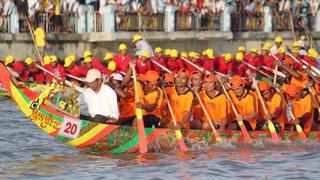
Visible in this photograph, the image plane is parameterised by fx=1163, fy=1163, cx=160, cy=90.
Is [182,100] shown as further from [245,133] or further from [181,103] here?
[245,133]

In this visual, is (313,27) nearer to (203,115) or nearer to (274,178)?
(203,115)

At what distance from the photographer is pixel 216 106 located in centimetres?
2006

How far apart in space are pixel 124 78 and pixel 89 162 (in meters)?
2.45

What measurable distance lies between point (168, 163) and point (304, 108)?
3.28 meters

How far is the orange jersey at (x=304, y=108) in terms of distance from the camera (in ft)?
68.4

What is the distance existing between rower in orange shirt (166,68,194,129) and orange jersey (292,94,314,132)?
2.28 meters

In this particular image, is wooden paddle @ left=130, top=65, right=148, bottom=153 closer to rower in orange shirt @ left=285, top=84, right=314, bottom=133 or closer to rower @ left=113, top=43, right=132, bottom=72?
rower in orange shirt @ left=285, top=84, right=314, bottom=133

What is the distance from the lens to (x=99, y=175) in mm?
17844

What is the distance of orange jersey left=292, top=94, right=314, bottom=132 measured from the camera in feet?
68.4

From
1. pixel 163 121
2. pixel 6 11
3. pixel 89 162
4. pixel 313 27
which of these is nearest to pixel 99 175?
pixel 89 162

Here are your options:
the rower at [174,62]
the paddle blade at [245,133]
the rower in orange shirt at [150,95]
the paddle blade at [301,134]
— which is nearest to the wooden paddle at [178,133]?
the rower in orange shirt at [150,95]

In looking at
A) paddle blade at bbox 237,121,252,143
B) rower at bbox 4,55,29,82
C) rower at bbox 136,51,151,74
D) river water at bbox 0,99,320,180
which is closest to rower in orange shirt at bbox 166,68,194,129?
river water at bbox 0,99,320,180

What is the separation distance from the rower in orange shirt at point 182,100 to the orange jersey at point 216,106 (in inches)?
19.5

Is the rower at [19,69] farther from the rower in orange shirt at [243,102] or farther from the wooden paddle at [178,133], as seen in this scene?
the wooden paddle at [178,133]
